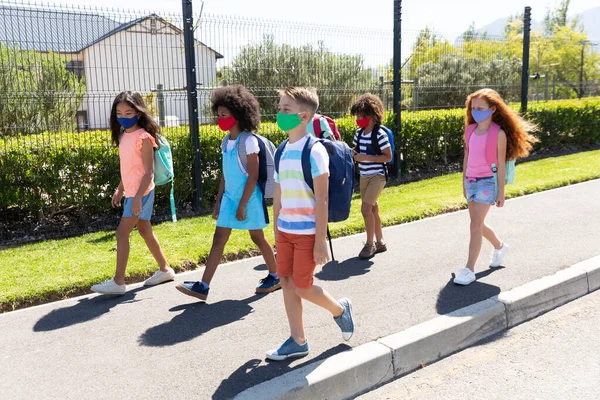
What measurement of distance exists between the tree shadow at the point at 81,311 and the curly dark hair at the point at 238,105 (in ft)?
6.07

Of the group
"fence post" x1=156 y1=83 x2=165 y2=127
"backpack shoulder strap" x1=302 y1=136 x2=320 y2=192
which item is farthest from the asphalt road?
"fence post" x1=156 y1=83 x2=165 y2=127

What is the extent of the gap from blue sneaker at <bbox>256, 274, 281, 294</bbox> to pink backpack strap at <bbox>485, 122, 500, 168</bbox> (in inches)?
89.2

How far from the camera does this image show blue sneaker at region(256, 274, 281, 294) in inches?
210

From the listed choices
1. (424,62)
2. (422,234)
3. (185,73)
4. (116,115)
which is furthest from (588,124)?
(116,115)

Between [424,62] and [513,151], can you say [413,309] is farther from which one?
[424,62]

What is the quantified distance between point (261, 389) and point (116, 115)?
9.81 feet

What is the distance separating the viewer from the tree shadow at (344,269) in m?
5.79

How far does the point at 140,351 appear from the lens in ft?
13.5

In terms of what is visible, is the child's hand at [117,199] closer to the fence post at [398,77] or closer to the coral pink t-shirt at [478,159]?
the coral pink t-shirt at [478,159]

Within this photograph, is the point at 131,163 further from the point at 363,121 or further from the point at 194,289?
the point at 363,121

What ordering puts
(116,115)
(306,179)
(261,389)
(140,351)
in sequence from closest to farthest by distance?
(261,389) → (306,179) → (140,351) → (116,115)

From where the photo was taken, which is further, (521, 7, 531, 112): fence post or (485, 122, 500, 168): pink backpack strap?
(521, 7, 531, 112): fence post

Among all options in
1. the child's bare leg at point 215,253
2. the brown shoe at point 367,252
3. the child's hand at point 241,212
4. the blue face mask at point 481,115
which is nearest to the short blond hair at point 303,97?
the child's hand at point 241,212

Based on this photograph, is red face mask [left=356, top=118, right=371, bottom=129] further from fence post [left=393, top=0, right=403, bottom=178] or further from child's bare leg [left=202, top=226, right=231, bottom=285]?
fence post [left=393, top=0, right=403, bottom=178]
